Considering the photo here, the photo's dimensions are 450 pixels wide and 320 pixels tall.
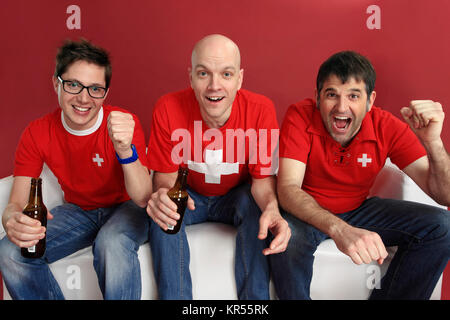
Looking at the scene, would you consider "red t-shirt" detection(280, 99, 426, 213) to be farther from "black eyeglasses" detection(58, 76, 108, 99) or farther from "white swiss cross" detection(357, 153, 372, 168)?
"black eyeglasses" detection(58, 76, 108, 99)

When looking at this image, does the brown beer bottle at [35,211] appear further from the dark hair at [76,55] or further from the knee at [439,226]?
the knee at [439,226]

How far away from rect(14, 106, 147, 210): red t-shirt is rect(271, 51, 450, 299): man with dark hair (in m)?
0.65

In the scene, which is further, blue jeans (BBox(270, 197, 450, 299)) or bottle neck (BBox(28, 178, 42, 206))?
blue jeans (BBox(270, 197, 450, 299))

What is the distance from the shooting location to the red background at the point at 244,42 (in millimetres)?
2420

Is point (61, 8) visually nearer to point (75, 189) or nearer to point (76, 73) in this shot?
point (76, 73)

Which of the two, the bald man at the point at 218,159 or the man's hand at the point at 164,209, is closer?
→ the man's hand at the point at 164,209

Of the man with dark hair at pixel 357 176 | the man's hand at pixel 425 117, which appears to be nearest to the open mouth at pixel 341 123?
the man with dark hair at pixel 357 176

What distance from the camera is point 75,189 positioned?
71.2 inches

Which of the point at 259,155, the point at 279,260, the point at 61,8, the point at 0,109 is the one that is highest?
the point at 61,8

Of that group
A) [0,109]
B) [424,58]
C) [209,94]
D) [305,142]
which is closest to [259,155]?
[305,142]

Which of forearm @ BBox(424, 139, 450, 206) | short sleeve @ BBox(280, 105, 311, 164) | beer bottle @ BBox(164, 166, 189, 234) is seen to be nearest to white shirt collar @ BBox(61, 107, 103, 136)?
beer bottle @ BBox(164, 166, 189, 234)

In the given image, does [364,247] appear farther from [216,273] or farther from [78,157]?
[78,157]

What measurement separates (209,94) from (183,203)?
431mm

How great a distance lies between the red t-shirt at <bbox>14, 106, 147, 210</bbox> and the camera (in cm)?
176
